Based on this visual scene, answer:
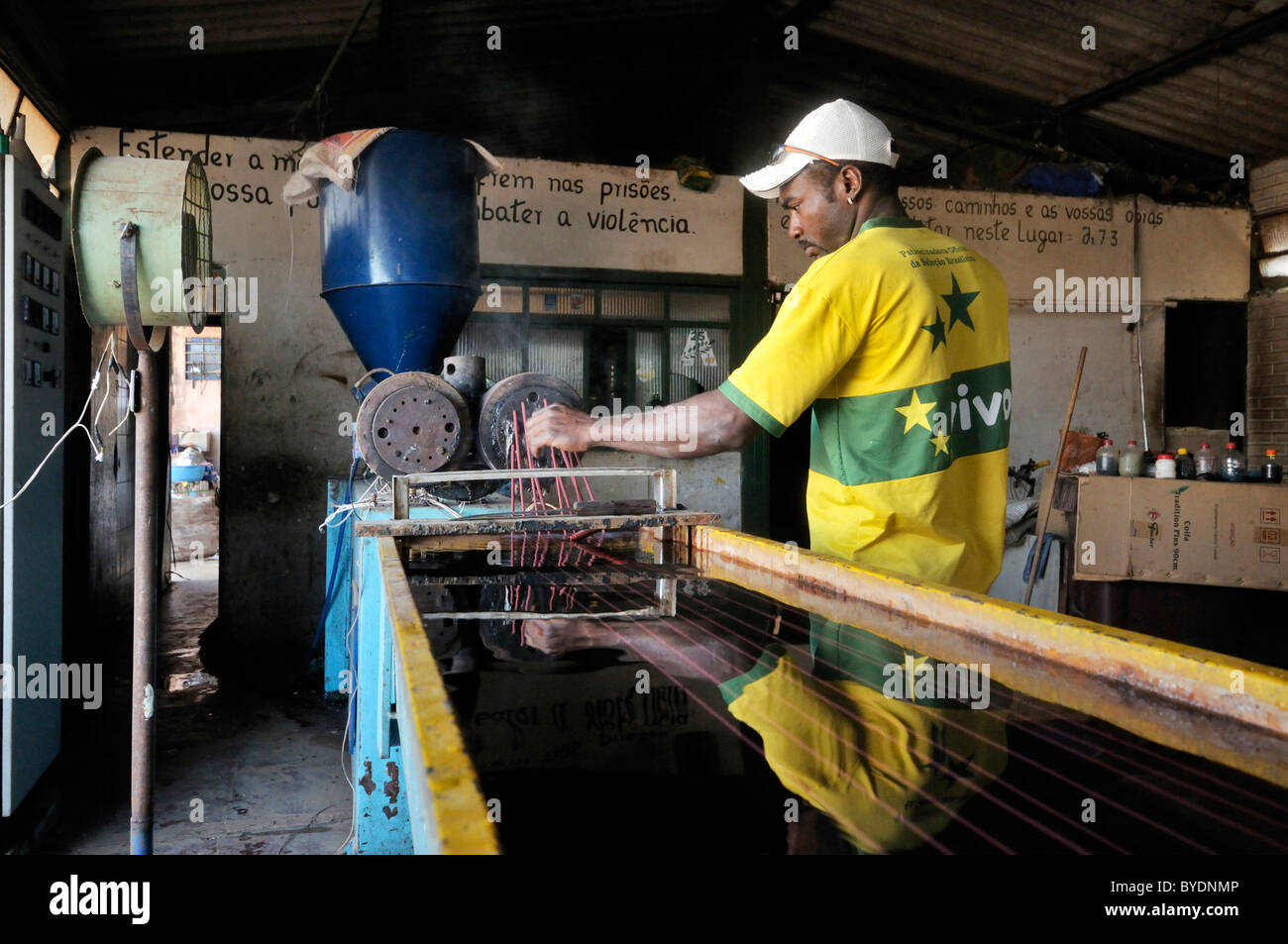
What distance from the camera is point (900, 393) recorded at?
82.1 inches

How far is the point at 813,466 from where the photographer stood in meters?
2.29

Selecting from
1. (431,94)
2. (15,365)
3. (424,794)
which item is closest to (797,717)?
(424,794)

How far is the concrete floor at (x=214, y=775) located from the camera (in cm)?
359

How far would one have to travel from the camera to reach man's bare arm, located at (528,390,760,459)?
2045 mm

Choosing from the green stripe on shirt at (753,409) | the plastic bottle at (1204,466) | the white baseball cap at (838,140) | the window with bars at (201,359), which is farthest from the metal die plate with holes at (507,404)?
the window with bars at (201,359)

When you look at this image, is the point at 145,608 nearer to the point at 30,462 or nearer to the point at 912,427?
the point at 30,462

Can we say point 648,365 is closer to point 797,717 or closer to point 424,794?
point 797,717

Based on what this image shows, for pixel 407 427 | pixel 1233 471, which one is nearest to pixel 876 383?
pixel 407 427

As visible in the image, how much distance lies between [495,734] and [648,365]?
5544 mm

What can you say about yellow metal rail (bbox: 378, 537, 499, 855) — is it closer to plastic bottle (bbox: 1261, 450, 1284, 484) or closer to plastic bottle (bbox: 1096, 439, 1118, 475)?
plastic bottle (bbox: 1096, 439, 1118, 475)

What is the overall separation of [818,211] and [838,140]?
179 mm

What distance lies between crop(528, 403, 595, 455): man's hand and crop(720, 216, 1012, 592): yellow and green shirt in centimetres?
45

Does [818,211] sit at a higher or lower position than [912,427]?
higher

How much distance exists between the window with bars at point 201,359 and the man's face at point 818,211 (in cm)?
1456
